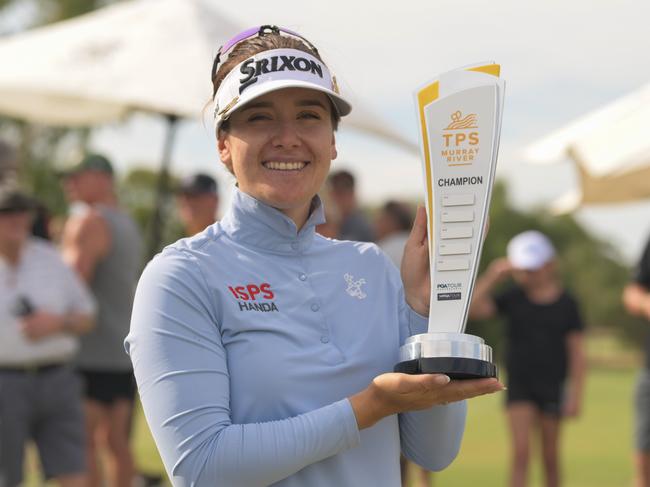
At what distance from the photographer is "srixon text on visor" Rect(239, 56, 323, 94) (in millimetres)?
1918

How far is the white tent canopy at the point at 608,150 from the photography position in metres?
5.62

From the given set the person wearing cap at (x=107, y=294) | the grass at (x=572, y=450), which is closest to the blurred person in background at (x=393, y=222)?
the person wearing cap at (x=107, y=294)

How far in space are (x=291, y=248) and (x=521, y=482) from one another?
214 inches

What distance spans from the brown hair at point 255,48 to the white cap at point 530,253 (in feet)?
18.5

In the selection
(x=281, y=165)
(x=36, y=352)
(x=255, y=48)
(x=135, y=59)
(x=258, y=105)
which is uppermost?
(x=135, y=59)

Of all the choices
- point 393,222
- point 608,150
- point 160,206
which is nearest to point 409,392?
point 608,150

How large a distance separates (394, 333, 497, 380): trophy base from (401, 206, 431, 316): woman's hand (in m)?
0.16

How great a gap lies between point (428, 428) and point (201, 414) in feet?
1.46

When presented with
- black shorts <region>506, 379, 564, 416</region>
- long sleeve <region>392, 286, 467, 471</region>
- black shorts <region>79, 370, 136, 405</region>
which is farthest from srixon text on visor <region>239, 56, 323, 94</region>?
black shorts <region>506, 379, 564, 416</region>

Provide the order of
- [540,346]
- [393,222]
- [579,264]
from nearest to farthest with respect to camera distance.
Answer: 1. [393,222]
2. [540,346]
3. [579,264]

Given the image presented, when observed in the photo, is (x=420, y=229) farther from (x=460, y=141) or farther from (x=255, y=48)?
(x=255, y=48)

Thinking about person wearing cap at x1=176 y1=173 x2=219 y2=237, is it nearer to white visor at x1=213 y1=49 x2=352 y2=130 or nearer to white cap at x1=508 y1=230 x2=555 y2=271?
white cap at x1=508 y1=230 x2=555 y2=271

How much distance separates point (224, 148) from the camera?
200 centimetres

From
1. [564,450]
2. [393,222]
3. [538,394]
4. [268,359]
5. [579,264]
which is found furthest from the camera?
[579,264]
